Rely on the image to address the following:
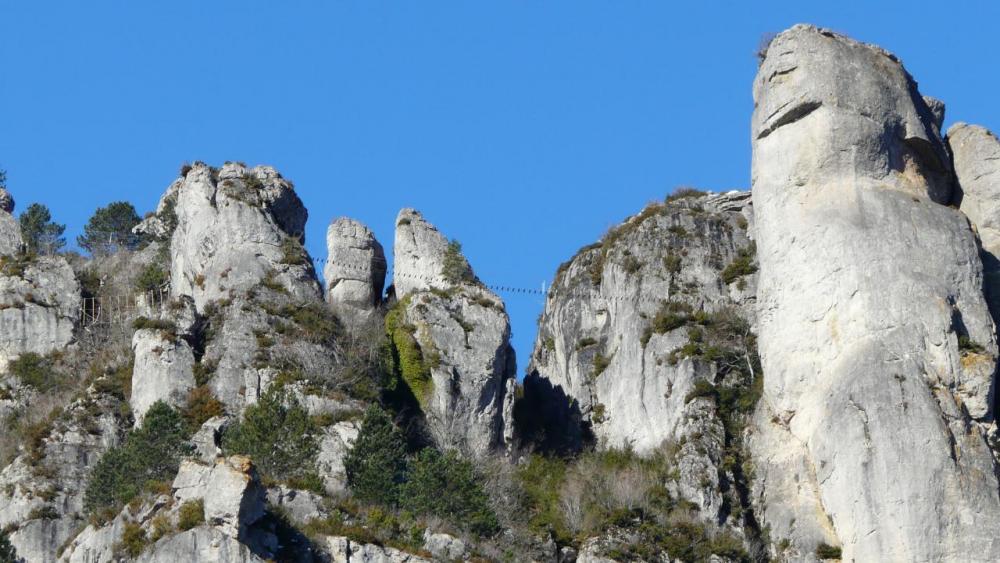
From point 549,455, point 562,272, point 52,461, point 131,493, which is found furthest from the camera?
point 562,272

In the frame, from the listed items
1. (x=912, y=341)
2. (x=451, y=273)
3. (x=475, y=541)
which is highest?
(x=451, y=273)

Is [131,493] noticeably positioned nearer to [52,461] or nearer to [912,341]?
[52,461]

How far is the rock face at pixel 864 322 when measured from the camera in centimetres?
6775

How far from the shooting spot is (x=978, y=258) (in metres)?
74.0

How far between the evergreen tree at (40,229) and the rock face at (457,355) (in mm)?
18423

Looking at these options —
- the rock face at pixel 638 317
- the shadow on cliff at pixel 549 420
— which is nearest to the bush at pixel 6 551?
the shadow on cliff at pixel 549 420

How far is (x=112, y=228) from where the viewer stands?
102000 millimetres

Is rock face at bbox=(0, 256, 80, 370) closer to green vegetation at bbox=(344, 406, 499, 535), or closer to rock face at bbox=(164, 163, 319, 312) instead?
rock face at bbox=(164, 163, 319, 312)

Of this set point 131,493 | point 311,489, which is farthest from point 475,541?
point 131,493

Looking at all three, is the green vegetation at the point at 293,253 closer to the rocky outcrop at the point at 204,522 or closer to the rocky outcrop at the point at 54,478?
the rocky outcrop at the point at 54,478

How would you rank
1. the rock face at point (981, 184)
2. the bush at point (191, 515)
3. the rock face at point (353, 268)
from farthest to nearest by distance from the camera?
the rock face at point (353, 268) < the rock face at point (981, 184) < the bush at point (191, 515)

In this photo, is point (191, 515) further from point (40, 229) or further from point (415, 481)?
point (40, 229)

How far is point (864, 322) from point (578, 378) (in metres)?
13.1

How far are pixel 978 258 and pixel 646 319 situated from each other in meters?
11.3
